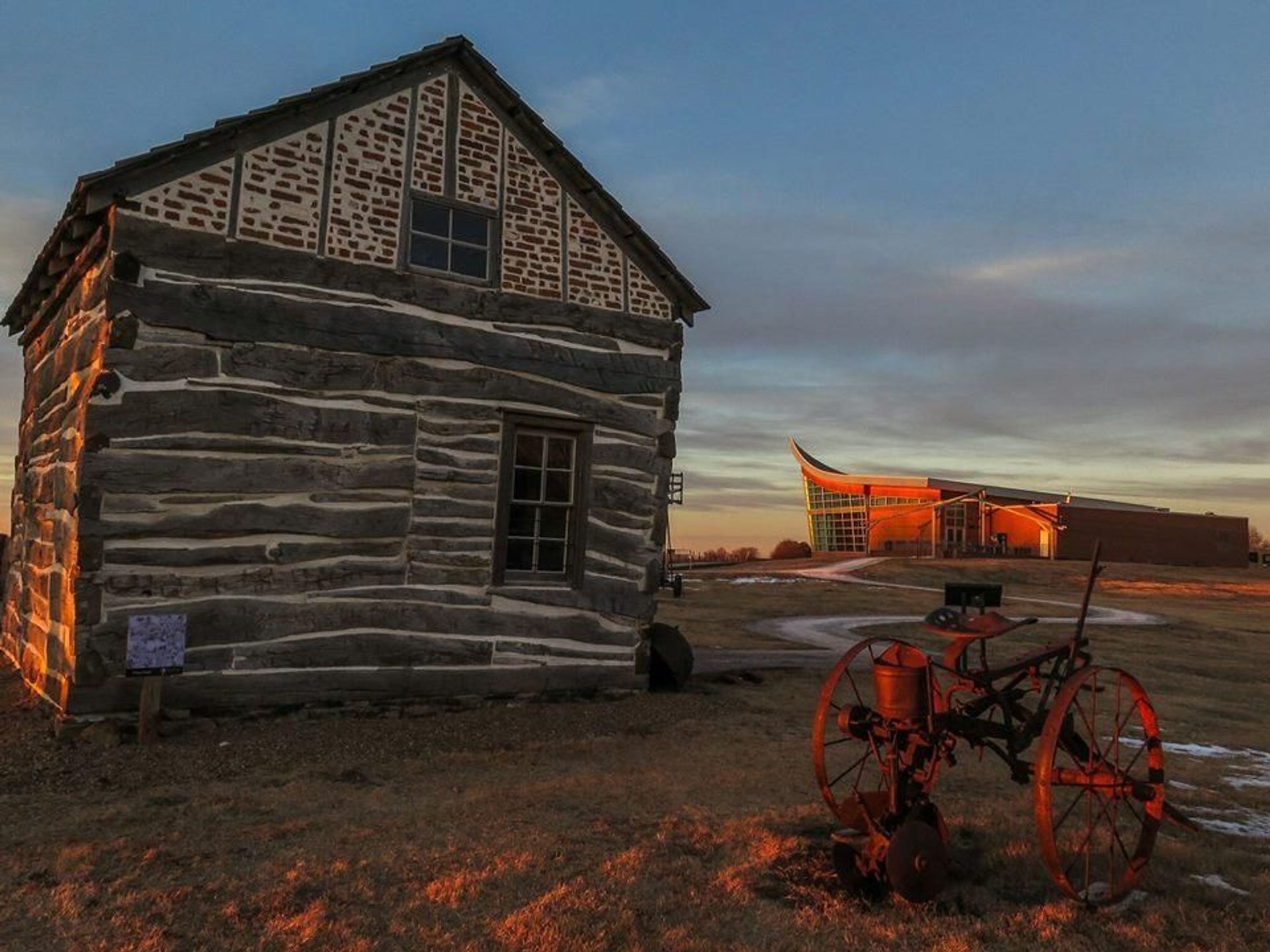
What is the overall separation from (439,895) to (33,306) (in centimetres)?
1122

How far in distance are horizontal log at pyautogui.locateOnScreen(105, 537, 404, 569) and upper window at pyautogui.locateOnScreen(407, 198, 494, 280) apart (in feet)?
10.5

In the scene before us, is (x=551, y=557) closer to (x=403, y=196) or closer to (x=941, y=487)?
(x=403, y=196)

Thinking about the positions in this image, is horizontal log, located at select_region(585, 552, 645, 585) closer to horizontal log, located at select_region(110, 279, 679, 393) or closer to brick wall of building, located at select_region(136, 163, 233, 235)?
horizontal log, located at select_region(110, 279, 679, 393)

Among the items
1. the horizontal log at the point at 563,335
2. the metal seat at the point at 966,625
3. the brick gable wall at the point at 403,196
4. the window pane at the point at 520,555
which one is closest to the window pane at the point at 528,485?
the window pane at the point at 520,555

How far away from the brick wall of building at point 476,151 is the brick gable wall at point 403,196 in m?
0.01

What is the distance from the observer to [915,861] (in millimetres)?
4406

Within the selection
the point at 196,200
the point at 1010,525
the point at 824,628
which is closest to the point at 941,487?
the point at 1010,525

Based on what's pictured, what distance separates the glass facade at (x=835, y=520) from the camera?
2029 inches

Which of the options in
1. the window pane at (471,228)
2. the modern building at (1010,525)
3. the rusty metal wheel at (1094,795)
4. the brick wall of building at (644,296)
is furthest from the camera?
the modern building at (1010,525)

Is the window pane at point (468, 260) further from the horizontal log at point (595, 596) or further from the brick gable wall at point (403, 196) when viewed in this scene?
the horizontal log at point (595, 596)

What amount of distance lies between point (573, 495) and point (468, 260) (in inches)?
119

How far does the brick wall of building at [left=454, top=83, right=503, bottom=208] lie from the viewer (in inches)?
388

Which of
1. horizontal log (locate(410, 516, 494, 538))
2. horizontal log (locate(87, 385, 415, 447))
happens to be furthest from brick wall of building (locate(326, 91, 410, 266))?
horizontal log (locate(410, 516, 494, 538))

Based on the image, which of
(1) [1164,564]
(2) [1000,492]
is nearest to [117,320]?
(2) [1000,492]
